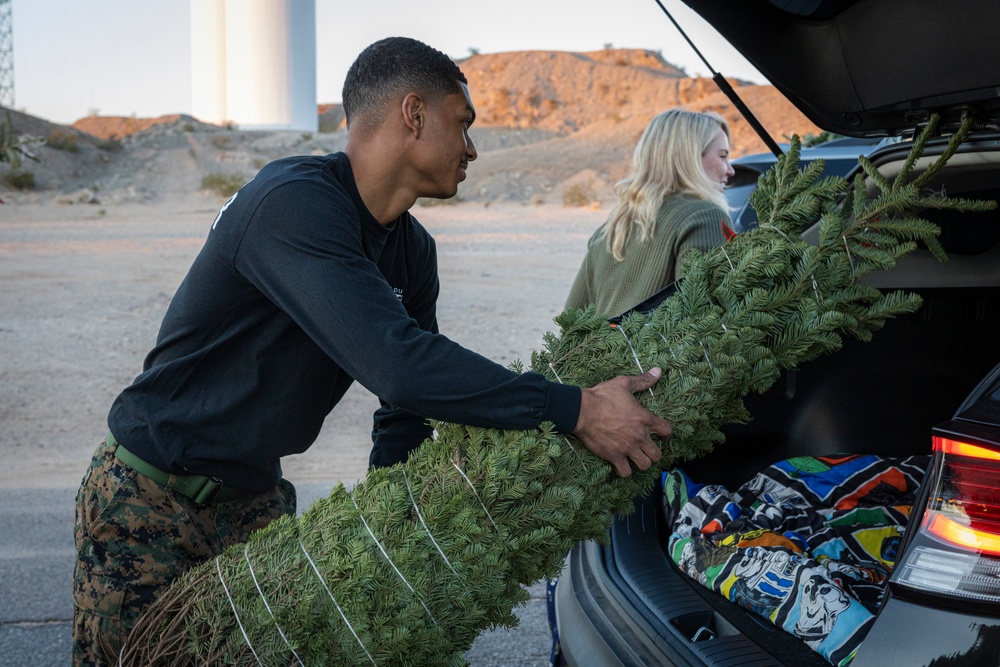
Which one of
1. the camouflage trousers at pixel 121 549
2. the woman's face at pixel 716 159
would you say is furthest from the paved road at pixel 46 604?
the woman's face at pixel 716 159

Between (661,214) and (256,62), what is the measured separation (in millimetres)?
39535

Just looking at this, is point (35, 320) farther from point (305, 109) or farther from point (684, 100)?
point (684, 100)

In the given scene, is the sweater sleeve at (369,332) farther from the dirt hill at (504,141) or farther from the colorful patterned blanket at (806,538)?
the dirt hill at (504,141)

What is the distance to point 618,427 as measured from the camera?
1999 mm

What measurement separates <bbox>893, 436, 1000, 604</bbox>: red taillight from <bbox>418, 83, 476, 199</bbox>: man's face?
47.5 inches

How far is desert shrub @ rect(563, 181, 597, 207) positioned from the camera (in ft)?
87.4

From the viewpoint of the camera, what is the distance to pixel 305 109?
42.4 metres

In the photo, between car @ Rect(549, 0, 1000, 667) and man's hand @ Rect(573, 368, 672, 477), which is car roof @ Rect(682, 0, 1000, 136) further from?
man's hand @ Rect(573, 368, 672, 477)

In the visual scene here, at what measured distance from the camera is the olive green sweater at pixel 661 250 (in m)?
4.03

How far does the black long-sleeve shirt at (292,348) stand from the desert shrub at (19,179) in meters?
30.7

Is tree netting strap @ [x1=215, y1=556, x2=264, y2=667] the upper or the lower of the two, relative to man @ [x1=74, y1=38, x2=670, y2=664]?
lower

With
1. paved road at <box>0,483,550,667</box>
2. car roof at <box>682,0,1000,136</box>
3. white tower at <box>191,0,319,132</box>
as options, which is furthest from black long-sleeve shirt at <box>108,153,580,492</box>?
white tower at <box>191,0,319,132</box>

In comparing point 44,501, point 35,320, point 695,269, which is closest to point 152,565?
point 695,269

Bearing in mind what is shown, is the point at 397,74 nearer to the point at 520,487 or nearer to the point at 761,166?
the point at 520,487
